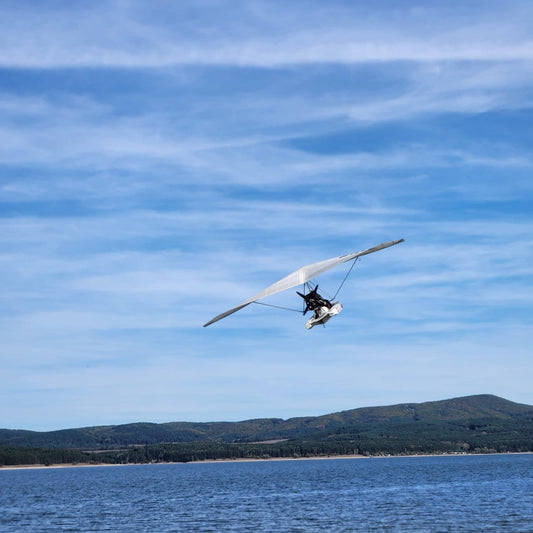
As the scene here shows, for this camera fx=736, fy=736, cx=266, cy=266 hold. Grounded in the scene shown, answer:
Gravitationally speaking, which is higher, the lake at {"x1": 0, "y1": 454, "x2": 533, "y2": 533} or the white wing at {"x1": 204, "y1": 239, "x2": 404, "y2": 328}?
the white wing at {"x1": 204, "y1": 239, "x2": 404, "y2": 328}

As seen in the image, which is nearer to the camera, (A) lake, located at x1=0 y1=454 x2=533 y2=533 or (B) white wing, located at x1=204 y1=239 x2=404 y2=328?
(B) white wing, located at x1=204 y1=239 x2=404 y2=328

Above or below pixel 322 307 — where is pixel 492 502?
below

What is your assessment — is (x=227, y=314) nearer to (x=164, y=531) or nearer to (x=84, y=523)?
(x=164, y=531)

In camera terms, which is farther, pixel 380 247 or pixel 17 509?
pixel 17 509

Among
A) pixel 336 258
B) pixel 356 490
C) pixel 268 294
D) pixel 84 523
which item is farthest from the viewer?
pixel 356 490

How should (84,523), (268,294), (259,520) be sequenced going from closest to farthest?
(268,294), (259,520), (84,523)

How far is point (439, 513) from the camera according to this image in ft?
350

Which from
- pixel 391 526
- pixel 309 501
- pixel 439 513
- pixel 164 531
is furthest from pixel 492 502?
pixel 164 531

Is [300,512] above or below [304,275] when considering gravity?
below

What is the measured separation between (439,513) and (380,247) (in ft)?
A: 279

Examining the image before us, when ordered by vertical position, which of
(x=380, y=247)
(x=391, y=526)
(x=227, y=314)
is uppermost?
(x=380, y=247)

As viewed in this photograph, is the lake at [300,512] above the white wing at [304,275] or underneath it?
underneath

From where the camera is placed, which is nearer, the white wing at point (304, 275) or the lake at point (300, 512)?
the white wing at point (304, 275)

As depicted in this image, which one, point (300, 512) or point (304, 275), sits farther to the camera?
point (300, 512)
